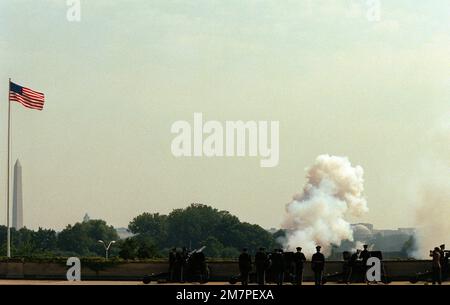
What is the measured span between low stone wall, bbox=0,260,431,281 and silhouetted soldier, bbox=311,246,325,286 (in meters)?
3.37

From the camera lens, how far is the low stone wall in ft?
168

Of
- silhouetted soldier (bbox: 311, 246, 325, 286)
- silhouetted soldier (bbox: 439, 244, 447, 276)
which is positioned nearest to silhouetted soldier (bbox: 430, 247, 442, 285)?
silhouetted soldier (bbox: 439, 244, 447, 276)

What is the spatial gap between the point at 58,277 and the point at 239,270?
29.0 ft

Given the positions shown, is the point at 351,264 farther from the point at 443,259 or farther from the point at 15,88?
the point at 15,88

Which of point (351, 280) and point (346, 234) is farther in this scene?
point (346, 234)

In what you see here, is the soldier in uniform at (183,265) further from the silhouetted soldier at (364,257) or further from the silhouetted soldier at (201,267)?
the silhouetted soldier at (364,257)

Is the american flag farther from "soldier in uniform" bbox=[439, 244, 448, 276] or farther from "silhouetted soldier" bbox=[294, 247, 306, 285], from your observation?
"soldier in uniform" bbox=[439, 244, 448, 276]

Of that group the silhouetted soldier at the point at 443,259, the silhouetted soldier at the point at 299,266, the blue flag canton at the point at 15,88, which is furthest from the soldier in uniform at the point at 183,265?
the blue flag canton at the point at 15,88

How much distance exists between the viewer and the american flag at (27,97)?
67.2 meters

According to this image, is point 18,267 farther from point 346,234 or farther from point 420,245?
point 420,245

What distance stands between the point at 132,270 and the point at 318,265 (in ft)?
32.8
